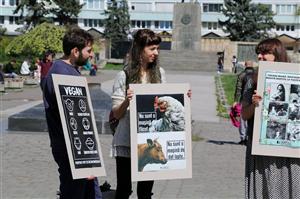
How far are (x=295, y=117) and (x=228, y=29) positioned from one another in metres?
76.9

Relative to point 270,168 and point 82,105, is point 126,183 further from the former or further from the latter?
point 270,168

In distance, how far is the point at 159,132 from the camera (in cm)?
568

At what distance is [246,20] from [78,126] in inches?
2952

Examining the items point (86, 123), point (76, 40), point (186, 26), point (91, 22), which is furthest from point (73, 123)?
point (91, 22)

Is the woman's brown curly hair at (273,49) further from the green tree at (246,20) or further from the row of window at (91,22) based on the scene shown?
the row of window at (91,22)

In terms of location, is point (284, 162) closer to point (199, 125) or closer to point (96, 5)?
point (199, 125)

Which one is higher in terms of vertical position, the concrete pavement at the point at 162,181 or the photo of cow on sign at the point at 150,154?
the photo of cow on sign at the point at 150,154

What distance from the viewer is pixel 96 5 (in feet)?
350

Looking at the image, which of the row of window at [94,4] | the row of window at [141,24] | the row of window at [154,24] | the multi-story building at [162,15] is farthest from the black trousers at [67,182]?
the row of window at [94,4]

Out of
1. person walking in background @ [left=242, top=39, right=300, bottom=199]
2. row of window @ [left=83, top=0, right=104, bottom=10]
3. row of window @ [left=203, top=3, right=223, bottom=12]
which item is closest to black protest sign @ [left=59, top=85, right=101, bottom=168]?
person walking in background @ [left=242, top=39, right=300, bottom=199]

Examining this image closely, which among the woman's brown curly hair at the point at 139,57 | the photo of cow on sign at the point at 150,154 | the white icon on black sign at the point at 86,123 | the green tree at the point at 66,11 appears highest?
the green tree at the point at 66,11

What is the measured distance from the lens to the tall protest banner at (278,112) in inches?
215

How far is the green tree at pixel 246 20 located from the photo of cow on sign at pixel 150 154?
74.2 meters

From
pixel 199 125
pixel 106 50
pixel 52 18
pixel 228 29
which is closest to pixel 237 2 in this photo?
pixel 228 29
